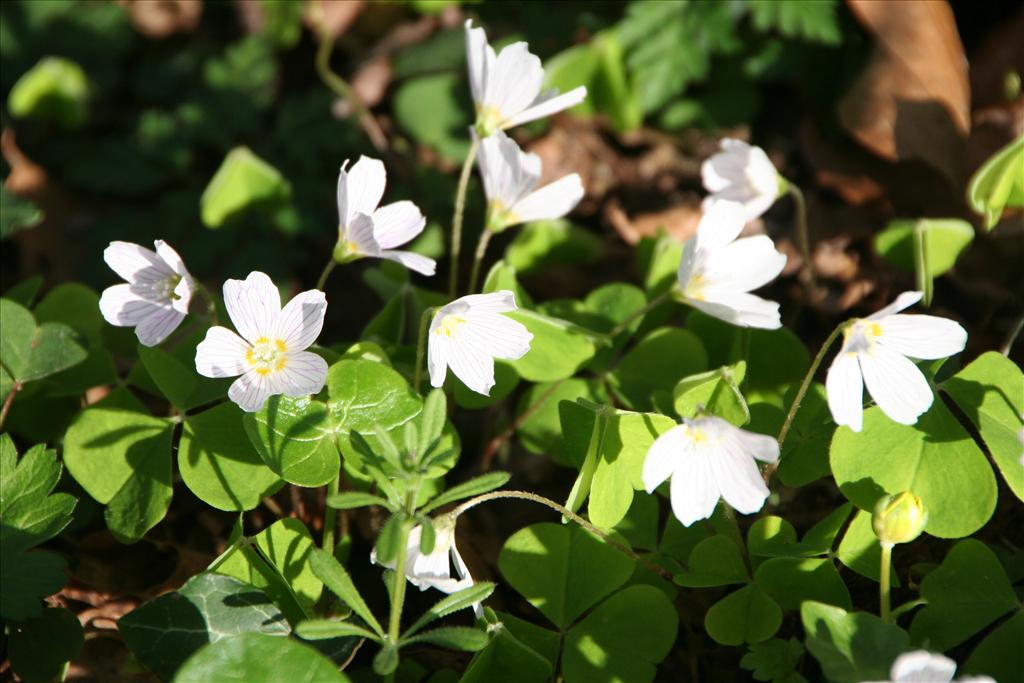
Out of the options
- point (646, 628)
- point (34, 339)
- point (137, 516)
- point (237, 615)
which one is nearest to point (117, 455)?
point (137, 516)

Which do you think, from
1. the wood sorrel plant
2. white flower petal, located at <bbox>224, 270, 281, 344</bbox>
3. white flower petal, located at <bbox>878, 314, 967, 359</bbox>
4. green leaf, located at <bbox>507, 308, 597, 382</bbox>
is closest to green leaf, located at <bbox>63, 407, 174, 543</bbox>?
the wood sorrel plant

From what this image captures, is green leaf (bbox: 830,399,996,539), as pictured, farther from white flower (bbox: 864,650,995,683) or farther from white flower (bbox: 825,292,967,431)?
white flower (bbox: 864,650,995,683)

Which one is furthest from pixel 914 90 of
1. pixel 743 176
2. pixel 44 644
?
pixel 44 644

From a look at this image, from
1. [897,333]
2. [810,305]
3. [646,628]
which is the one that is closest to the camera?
[897,333]

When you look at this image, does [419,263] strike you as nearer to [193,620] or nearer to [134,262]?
[134,262]

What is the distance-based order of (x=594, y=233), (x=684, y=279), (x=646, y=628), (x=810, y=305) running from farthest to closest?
(x=594, y=233) → (x=810, y=305) → (x=684, y=279) → (x=646, y=628)

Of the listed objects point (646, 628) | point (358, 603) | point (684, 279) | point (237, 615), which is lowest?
point (646, 628)

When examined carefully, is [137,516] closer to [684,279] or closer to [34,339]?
[34,339]
